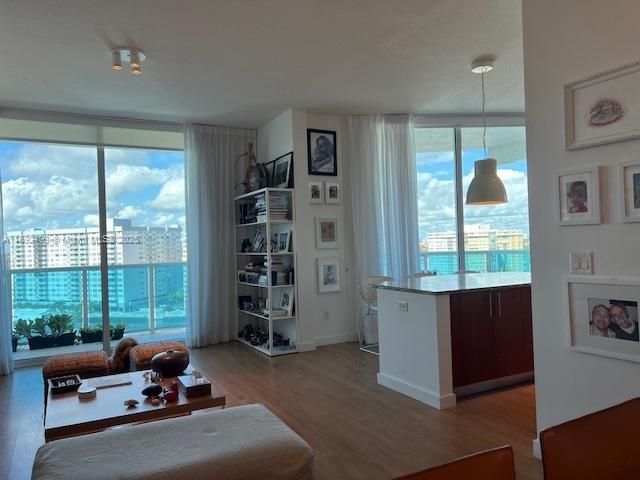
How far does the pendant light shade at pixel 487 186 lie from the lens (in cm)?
425

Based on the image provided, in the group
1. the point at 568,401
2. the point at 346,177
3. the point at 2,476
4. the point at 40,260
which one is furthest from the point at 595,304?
the point at 40,260

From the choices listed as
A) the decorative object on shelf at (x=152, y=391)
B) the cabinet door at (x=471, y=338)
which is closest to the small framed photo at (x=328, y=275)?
the cabinet door at (x=471, y=338)

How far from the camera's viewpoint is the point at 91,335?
18.5 feet

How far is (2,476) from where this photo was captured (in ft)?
8.57

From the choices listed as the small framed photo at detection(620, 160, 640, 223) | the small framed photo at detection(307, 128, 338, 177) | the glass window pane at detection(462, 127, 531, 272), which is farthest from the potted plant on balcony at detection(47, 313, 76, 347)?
the small framed photo at detection(620, 160, 640, 223)

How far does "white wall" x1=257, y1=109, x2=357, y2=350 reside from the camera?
5.41 metres

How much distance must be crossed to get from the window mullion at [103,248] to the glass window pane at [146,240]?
87 mm

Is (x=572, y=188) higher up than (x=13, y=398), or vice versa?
(x=572, y=188)

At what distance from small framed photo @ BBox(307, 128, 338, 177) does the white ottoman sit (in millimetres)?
3852

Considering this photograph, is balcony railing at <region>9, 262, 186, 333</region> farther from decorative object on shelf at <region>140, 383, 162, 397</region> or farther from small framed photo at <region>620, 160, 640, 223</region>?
small framed photo at <region>620, 160, 640, 223</region>

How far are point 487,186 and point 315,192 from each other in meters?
2.04

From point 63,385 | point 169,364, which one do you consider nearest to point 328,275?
point 169,364

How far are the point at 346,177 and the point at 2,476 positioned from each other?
4365 millimetres

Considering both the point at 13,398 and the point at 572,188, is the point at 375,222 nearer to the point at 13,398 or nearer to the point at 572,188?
the point at 572,188
